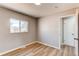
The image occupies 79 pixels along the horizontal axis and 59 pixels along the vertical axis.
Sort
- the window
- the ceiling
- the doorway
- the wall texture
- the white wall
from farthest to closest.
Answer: the doorway
the white wall
the window
the wall texture
the ceiling

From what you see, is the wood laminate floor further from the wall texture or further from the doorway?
the doorway

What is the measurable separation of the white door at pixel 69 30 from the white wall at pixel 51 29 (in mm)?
700

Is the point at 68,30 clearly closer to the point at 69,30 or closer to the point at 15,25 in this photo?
the point at 69,30

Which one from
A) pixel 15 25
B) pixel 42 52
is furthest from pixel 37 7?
pixel 42 52

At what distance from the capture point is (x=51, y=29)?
3072 millimetres

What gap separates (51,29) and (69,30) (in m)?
0.77

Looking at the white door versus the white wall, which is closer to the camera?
the white wall

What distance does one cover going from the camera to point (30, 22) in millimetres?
3432

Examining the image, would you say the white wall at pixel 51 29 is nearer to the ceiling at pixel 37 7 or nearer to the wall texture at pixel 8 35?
the ceiling at pixel 37 7

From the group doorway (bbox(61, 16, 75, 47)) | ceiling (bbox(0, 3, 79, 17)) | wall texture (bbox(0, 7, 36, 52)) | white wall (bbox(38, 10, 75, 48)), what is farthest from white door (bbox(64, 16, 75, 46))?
wall texture (bbox(0, 7, 36, 52))

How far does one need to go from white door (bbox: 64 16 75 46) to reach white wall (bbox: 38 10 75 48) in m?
0.70

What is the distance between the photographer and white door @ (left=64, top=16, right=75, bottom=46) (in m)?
3.17

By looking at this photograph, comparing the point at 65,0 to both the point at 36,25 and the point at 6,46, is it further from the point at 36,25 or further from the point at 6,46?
the point at 36,25

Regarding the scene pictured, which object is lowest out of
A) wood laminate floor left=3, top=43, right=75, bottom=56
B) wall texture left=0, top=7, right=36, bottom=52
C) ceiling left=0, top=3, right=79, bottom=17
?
wood laminate floor left=3, top=43, right=75, bottom=56
